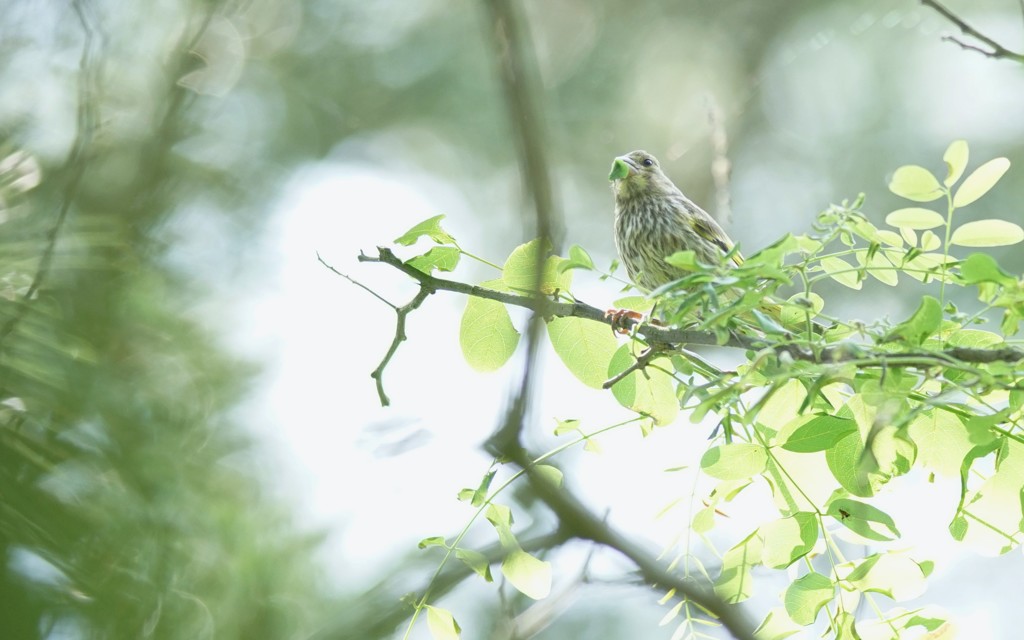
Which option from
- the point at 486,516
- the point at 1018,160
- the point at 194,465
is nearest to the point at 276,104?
the point at 194,465

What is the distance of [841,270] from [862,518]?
414mm

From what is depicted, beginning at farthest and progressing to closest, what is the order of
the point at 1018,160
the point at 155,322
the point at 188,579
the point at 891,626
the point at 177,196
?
the point at 1018,160
the point at 177,196
the point at 155,322
the point at 188,579
the point at 891,626

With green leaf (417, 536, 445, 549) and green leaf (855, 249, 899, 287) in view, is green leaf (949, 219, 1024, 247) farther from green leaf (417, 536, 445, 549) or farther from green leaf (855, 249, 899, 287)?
green leaf (417, 536, 445, 549)

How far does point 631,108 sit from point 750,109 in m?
1.08

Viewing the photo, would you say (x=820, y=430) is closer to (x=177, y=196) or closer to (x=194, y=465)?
(x=194, y=465)

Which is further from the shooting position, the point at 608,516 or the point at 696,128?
the point at 696,128

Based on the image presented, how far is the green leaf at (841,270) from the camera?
173 centimetres

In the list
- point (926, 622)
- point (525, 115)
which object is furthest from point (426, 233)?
point (926, 622)

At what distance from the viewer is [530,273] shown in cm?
177

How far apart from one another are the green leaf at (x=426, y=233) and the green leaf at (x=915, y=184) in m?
0.76

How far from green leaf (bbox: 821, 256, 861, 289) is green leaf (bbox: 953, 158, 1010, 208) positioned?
7.9 inches

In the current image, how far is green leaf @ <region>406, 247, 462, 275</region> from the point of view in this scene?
70.0 inches

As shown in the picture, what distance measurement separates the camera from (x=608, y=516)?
199 cm

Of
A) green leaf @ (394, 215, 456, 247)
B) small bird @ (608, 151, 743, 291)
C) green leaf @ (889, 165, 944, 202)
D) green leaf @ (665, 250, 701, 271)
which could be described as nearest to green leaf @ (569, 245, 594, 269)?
green leaf @ (665, 250, 701, 271)
